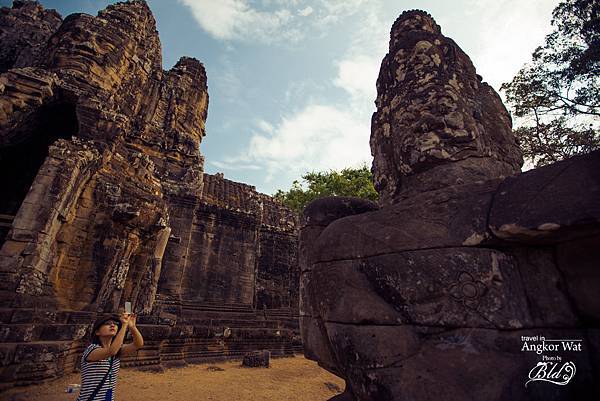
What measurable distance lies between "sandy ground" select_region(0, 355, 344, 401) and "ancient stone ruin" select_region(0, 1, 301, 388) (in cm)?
36

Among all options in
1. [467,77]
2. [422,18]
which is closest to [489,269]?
[467,77]

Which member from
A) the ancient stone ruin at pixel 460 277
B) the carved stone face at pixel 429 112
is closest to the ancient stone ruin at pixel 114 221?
the ancient stone ruin at pixel 460 277

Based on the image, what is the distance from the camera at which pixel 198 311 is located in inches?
474

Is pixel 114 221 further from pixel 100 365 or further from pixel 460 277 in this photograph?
pixel 460 277

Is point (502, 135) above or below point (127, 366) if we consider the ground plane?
above

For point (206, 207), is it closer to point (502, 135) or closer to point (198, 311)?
point (198, 311)

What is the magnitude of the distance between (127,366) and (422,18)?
7.44 meters

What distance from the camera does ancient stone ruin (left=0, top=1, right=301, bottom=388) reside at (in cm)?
506

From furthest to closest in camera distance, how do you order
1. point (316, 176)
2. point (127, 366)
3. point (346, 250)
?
point (316, 176) → point (127, 366) → point (346, 250)
